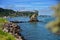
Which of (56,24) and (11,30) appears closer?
(56,24)

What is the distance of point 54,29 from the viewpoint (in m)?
0.37

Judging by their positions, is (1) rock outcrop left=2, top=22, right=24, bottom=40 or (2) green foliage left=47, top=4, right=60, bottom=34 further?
(1) rock outcrop left=2, top=22, right=24, bottom=40

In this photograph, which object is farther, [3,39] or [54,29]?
[3,39]

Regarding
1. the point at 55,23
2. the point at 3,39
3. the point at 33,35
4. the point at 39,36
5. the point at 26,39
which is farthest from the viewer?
the point at 33,35

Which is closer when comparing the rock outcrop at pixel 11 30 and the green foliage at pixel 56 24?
the green foliage at pixel 56 24

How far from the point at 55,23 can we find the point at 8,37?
11.7 ft

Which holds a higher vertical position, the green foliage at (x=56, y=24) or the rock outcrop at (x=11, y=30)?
the green foliage at (x=56, y=24)

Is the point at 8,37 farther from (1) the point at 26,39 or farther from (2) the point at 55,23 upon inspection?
(2) the point at 55,23

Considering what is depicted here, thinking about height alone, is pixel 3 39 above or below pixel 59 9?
below

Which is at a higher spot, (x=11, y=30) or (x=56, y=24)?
(x=56, y=24)

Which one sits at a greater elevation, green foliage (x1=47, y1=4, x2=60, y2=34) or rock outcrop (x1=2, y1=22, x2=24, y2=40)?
green foliage (x1=47, y1=4, x2=60, y2=34)

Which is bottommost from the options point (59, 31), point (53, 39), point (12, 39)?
point (53, 39)

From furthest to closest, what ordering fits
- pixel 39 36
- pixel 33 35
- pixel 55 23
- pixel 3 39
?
pixel 33 35, pixel 39 36, pixel 3 39, pixel 55 23

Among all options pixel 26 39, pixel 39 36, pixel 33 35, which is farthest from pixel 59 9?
pixel 33 35
